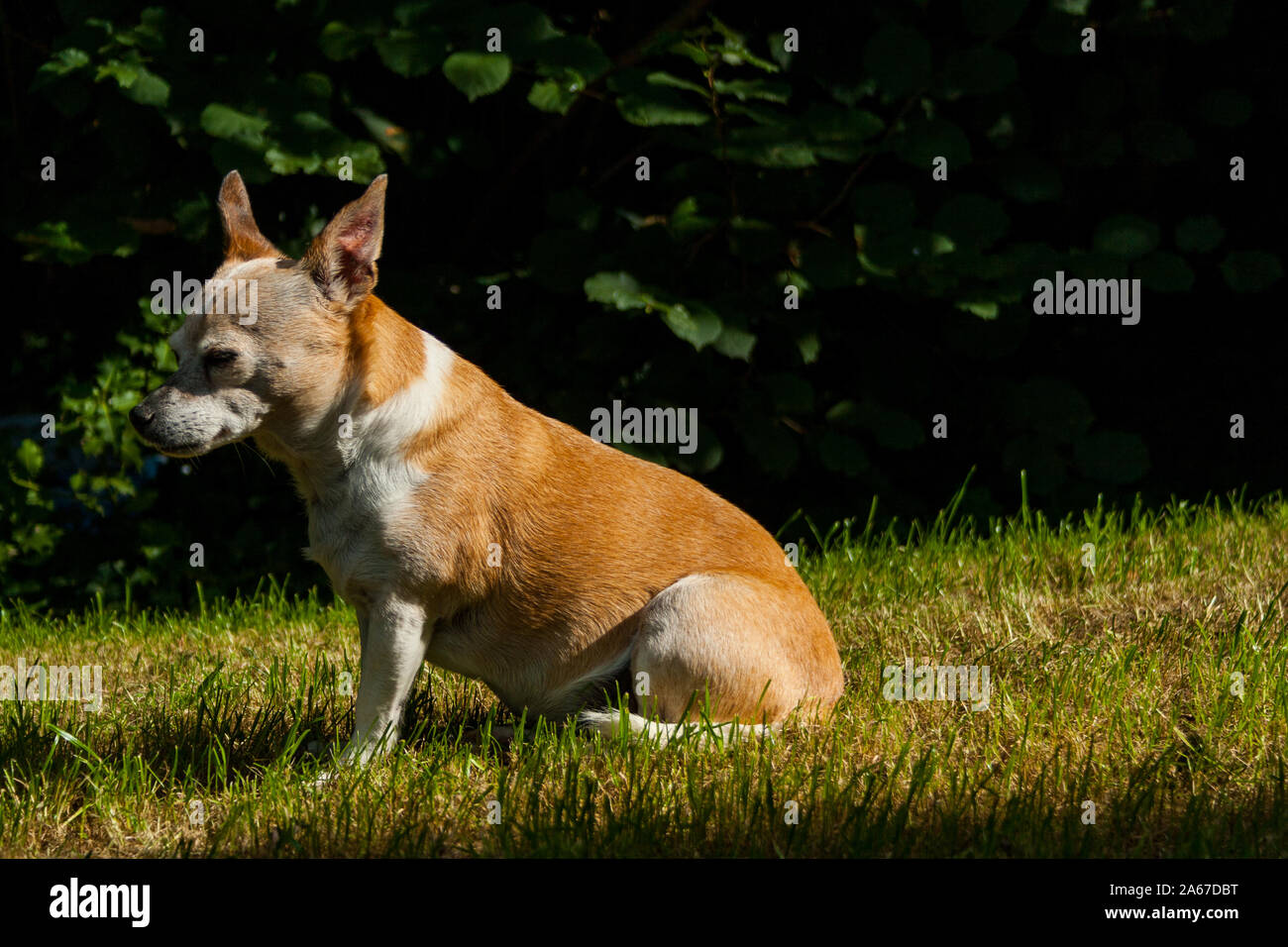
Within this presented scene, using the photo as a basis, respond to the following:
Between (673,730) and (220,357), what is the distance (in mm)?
1558

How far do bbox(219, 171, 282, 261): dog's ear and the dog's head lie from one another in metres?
0.22

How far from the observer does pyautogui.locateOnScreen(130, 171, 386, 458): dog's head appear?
11.4 ft

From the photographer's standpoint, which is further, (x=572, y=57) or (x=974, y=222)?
(x=974, y=222)

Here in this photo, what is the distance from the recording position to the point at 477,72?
500 centimetres

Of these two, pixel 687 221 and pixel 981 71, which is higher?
pixel 981 71

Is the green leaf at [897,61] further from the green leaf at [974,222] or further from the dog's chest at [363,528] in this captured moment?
the dog's chest at [363,528]

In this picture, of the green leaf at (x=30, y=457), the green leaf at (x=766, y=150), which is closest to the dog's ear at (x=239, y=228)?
the green leaf at (x=766, y=150)

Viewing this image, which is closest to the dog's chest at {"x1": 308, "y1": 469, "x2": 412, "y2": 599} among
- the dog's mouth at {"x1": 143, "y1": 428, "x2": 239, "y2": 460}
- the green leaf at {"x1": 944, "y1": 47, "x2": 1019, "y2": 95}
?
the dog's mouth at {"x1": 143, "y1": 428, "x2": 239, "y2": 460}

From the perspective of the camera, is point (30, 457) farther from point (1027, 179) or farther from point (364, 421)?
point (1027, 179)

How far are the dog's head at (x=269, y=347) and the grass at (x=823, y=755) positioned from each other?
0.87 metres

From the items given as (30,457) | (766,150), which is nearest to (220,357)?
(766,150)

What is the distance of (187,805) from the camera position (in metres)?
3.43

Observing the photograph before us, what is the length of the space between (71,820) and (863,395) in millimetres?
3932

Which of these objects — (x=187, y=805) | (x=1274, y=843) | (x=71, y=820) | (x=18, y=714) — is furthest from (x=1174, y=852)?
(x=18, y=714)
